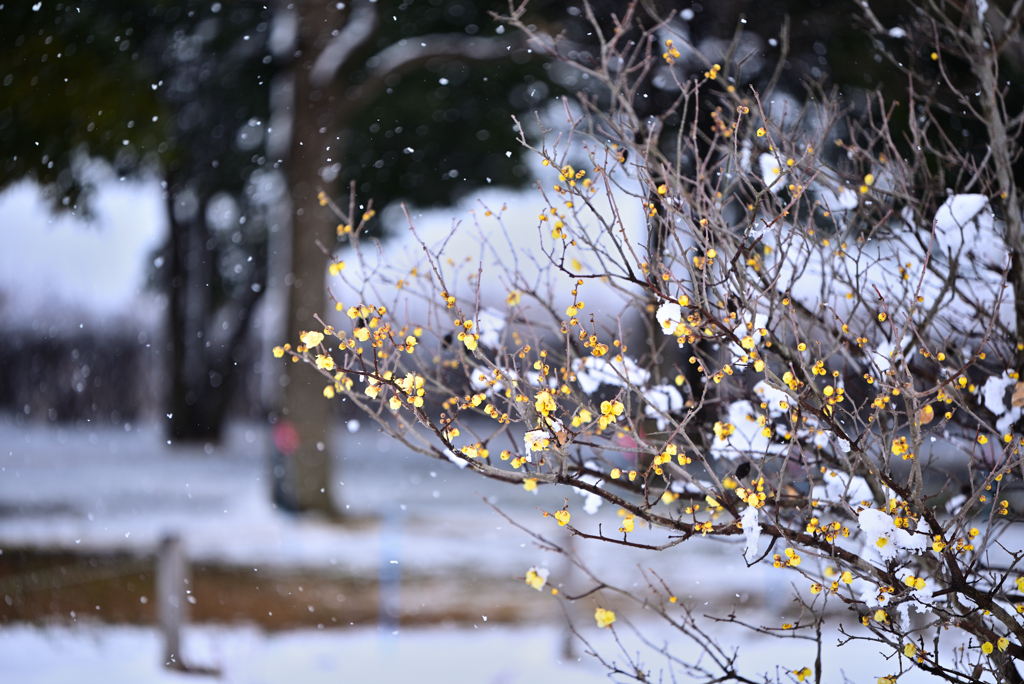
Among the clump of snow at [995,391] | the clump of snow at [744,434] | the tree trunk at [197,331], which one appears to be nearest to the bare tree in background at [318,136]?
the tree trunk at [197,331]

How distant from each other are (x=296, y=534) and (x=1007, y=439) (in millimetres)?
7719

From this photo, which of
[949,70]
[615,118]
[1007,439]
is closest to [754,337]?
[1007,439]

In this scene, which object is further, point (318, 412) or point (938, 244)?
point (318, 412)

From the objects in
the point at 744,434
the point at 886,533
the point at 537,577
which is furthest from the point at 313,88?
the point at 886,533

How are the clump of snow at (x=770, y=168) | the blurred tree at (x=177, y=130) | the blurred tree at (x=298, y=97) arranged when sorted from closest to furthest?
1. the clump of snow at (x=770, y=168)
2. the blurred tree at (x=177, y=130)
3. the blurred tree at (x=298, y=97)

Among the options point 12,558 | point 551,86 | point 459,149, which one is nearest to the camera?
point 12,558

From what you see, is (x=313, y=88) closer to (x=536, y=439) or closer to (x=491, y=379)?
(x=491, y=379)

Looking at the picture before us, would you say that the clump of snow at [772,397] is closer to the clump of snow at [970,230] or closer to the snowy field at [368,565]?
the clump of snow at [970,230]

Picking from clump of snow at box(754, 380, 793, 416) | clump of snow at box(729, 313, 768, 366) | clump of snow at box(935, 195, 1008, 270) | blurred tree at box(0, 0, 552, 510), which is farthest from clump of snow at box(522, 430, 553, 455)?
blurred tree at box(0, 0, 552, 510)

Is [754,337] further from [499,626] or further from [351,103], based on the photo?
[351,103]

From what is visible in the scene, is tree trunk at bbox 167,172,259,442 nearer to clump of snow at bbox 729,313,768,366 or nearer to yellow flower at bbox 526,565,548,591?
yellow flower at bbox 526,565,548,591

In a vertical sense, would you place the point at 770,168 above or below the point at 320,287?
below

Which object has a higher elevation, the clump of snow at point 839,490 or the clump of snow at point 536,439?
the clump of snow at point 839,490

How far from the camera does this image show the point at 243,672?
17.8 feet
